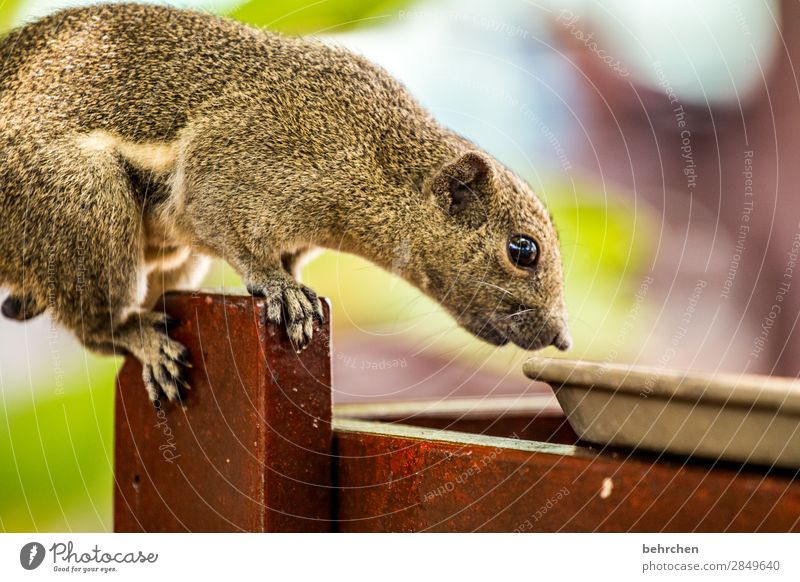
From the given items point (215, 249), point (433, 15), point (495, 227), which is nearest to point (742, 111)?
point (433, 15)

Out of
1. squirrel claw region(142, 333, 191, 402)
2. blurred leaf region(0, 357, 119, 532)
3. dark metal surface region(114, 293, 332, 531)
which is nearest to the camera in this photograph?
dark metal surface region(114, 293, 332, 531)

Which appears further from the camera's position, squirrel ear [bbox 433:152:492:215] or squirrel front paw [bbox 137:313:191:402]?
squirrel ear [bbox 433:152:492:215]

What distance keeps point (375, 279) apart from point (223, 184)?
88 cm

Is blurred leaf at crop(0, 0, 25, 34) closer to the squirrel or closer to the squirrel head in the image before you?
the squirrel

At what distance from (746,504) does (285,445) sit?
3.15 feet

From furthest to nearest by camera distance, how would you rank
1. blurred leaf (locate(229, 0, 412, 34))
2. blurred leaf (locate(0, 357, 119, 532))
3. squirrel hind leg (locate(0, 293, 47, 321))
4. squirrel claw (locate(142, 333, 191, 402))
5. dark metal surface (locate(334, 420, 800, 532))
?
blurred leaf (locate(0, 357, 119, 532)) → blurred leaf (locate(229, 0, 412, 34)) → squirrel hind leg (locate(0, 293, 47, 321)) → squirrel claw (locate(142, 333, 191, 402)) → dark metal surface (locate(334, 420, 800, 532))

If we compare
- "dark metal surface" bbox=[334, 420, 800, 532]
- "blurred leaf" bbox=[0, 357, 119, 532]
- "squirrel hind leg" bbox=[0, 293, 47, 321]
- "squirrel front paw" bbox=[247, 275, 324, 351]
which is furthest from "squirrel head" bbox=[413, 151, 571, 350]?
"blurred leaf" bbox=[0, 357, 119, 532]

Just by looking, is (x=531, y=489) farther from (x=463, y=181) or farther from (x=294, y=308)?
(x=463, y=181)

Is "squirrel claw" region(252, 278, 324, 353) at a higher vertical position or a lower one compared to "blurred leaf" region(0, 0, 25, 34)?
lower

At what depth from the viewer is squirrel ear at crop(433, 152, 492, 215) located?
2391mm

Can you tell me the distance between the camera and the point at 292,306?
80.3 inches

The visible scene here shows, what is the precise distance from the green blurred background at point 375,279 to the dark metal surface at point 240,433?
676 mm

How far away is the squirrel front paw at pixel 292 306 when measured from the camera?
195cm

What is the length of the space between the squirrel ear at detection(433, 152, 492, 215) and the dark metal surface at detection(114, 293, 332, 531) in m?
0.59
